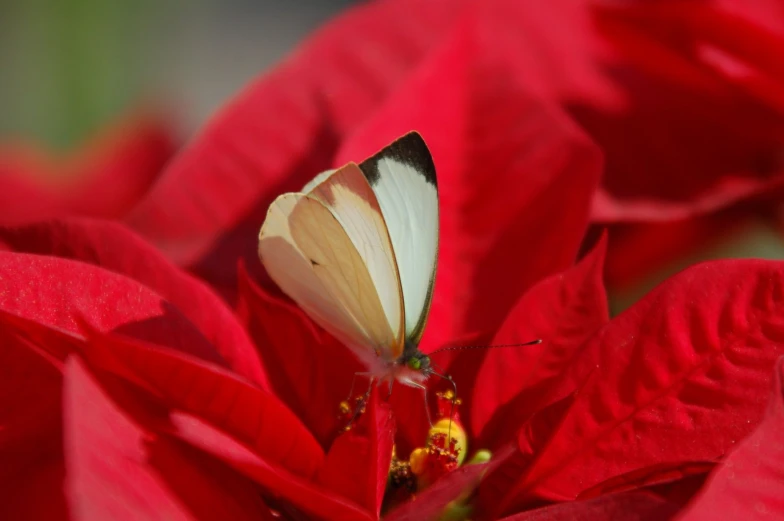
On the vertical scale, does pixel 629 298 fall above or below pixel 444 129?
below

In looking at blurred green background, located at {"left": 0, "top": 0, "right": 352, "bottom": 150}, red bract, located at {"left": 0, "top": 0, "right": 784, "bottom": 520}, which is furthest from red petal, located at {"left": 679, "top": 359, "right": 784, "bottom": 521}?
blurred green background, located at {"left": 0, "top": 0, "right": 352, "bottom": 150}

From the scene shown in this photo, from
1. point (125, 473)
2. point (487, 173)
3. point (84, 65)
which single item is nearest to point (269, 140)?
point (487, 173)

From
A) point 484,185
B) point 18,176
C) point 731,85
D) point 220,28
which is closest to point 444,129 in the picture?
point 484,185

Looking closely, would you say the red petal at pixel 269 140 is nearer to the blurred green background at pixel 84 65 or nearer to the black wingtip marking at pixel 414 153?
the black wingtip marking at pixel 414 153

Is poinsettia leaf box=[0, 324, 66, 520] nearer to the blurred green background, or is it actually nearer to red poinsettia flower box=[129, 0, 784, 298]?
red poinsettia flower box=[129, 0, 784, 298]

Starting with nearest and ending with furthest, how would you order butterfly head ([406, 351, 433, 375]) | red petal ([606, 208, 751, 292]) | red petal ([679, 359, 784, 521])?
red petal ([679, 359, 784, 521]) < butterfly head ([406, 351, 433, 375]) < red petal ([606, 208, 751, 292])

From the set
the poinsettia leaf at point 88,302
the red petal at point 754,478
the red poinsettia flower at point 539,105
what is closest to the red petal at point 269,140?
the red poinsettia flower at point 539,105

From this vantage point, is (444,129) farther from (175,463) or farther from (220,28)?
(220,28)
